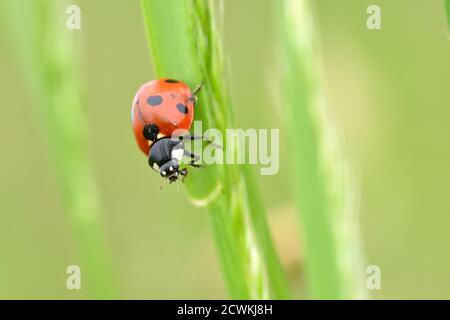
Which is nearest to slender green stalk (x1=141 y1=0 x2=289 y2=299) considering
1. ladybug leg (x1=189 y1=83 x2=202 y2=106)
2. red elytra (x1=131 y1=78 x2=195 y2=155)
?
ladybug leg (x1=189 y1=83 x2=202 y2=106)

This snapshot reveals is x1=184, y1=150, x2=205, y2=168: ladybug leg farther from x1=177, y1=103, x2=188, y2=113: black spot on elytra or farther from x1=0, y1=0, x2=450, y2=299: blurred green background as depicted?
x1=0, y1=0, x2=450, y2=299: blurred green background

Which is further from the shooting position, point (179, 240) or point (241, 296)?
point (179, 240)

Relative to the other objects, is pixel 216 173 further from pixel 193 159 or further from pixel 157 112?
pixel 157 112

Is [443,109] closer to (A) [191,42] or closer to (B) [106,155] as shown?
(B) [106,155]

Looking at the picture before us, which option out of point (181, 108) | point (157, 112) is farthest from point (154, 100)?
point (181, 108)

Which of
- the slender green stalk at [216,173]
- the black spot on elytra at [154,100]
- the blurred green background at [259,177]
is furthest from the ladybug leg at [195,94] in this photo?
the blurred green background at [259,177]
